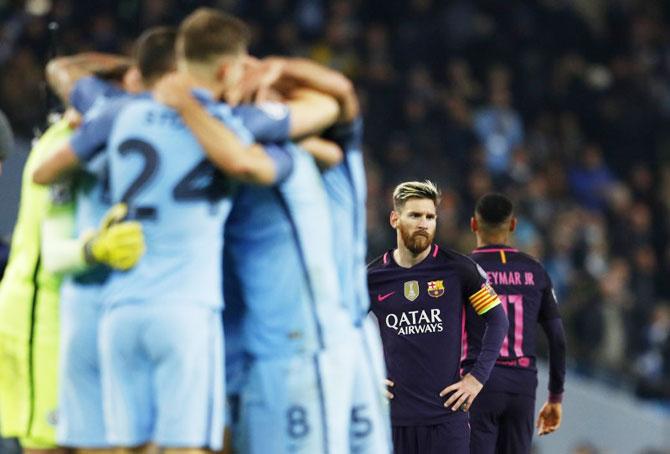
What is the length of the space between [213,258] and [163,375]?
0.51m

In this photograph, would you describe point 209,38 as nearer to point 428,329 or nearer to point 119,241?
point 119,241

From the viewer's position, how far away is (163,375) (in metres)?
6.12

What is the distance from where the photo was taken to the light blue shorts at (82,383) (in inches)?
257

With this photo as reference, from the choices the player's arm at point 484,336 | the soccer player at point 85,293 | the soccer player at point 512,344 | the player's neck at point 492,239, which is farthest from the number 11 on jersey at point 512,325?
the soccer player at point 85,293

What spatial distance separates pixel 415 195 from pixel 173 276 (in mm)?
2472

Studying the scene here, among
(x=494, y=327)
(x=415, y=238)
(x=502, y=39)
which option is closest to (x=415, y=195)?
(x=415, y=238)

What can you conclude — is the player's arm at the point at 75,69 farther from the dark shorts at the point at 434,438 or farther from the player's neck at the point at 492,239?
the player's neck at the point at 492,239

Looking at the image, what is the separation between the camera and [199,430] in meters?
6.12

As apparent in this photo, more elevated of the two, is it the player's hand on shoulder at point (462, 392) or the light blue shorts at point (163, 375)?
the light blue shorts at point (163, 375)

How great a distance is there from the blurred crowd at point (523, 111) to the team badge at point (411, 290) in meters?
5.82

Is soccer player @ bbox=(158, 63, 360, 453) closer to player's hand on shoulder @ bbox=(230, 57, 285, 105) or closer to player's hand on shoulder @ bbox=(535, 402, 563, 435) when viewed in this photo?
player's hand on shoulder @ bbox=(230, 57, 285, 105)

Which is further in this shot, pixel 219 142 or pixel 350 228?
pixel 350 228

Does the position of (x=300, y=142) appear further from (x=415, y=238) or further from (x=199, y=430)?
(x=415, y=238)

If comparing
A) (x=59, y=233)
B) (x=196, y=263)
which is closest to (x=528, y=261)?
(x=59, y=233)
